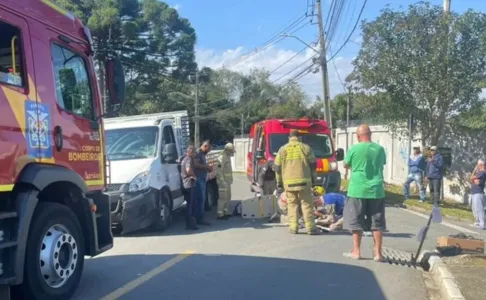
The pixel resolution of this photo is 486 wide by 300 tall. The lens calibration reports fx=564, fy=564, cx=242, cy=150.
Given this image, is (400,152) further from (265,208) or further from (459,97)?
(265,208)

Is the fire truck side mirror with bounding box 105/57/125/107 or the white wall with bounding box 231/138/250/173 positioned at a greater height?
the fire truck side mirror with bounding box 105/57/125/107

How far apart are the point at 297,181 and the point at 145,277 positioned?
12.1ft

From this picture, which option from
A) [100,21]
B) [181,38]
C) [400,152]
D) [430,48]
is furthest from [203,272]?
[181,38]

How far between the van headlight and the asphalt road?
839mm

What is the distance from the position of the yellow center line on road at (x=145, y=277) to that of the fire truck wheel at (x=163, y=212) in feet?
6.04

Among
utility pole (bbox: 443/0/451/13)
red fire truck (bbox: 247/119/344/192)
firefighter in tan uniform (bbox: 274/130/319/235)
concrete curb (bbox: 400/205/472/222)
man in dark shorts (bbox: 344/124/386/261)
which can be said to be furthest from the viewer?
utility pole (bbox: 443/0/451/13)

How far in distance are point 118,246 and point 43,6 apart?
173 inches

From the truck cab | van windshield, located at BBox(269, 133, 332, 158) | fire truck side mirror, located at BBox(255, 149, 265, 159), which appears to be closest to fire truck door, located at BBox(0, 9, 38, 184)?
the truck cab

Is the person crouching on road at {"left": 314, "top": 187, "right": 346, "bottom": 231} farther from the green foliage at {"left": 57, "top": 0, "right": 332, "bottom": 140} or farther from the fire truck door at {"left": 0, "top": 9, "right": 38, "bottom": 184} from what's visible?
the green foliage at {"left": 57, "top": 0, "right": 332, "bottom": 140}

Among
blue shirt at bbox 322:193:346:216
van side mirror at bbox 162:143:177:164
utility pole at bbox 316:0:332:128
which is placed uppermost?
utility pole at bbox 316:0:332:128

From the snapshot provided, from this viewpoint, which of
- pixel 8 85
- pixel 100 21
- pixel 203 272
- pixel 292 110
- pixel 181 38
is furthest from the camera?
pixel 292 110

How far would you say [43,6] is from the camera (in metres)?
5.45

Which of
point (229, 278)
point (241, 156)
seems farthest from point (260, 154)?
point (241, 156)

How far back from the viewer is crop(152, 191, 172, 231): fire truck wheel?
994 centimetres
